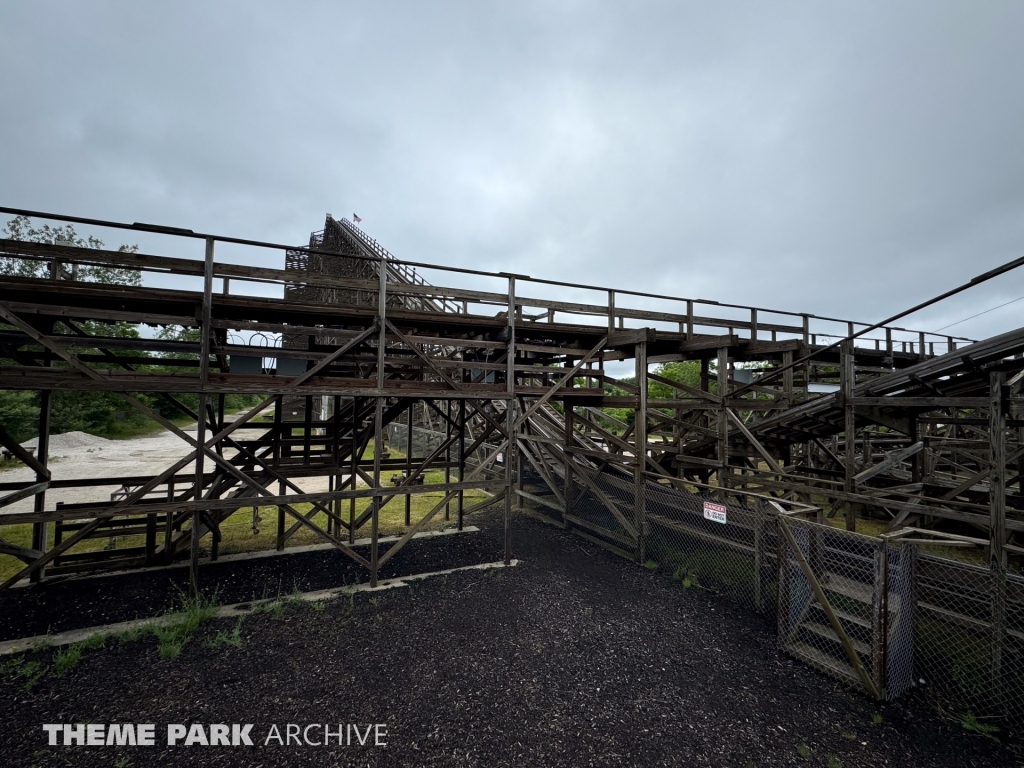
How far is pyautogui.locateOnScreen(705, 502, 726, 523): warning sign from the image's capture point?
650cm

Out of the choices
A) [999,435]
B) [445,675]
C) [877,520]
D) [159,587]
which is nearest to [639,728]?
[445,675]

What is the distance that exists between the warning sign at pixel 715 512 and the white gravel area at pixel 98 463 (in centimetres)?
1201

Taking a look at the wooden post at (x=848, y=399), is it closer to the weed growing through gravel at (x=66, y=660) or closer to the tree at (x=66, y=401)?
the weed growing through gravel at (x=66, y=660)

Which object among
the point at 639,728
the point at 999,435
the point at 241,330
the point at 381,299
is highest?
the point at 381,299

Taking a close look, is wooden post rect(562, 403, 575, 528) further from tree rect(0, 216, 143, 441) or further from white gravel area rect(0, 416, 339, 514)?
tree rect(0, 216, 143, 441)

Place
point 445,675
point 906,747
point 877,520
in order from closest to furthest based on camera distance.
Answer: point 906,747
point 445,675
point 877,520

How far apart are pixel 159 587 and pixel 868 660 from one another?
9869 millimetres

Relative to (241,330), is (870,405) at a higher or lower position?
lower

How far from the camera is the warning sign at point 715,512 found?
21.3 ft

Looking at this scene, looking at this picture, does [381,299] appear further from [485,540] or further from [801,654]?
[801,654]

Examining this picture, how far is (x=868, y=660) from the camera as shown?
4969 mm

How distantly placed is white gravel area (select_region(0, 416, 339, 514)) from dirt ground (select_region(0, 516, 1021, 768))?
7.94 meters

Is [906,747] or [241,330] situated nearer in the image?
[906,747]

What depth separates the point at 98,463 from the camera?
18828 millimetres
